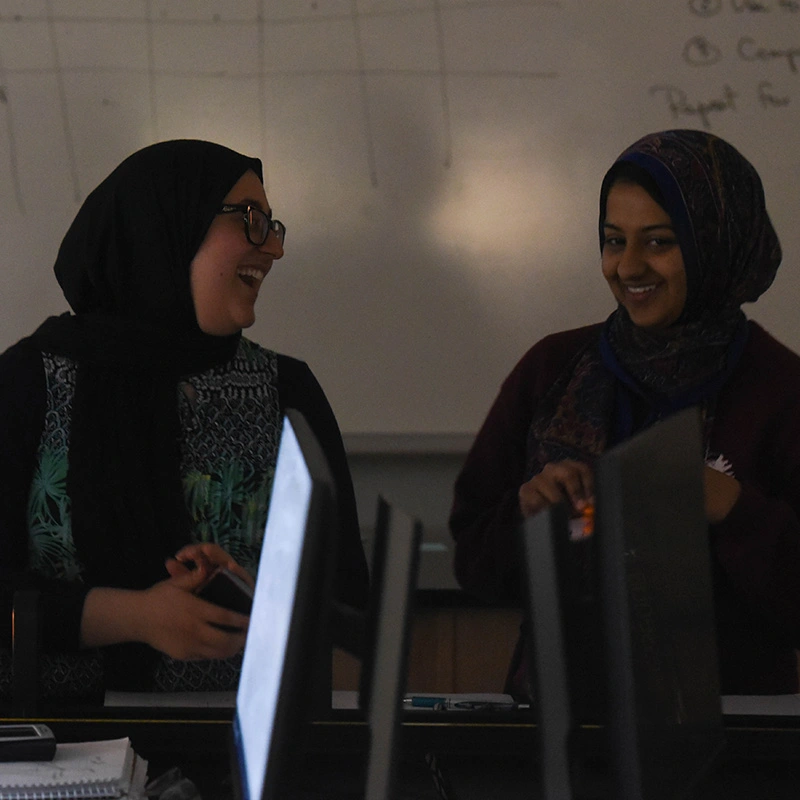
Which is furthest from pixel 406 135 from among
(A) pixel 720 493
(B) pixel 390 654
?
(B) pixel 390 654

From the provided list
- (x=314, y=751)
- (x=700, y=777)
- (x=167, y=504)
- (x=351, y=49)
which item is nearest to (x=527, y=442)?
(x=167, y=504)

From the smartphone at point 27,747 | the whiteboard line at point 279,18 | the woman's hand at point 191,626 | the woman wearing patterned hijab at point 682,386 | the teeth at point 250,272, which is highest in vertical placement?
the whiteboard line at point 279,18

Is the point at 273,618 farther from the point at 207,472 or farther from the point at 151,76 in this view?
the point at 151,76

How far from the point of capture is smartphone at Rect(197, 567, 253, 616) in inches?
47.4

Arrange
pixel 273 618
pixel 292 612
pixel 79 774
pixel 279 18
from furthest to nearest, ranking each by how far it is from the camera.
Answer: pixel 279 18 < pixel 79 774 < pixel 273 618 < pixel 292 612

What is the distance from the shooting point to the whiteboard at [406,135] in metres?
2.19

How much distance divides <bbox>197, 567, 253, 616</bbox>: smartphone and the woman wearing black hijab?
0.14 metres

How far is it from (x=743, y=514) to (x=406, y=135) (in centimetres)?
113

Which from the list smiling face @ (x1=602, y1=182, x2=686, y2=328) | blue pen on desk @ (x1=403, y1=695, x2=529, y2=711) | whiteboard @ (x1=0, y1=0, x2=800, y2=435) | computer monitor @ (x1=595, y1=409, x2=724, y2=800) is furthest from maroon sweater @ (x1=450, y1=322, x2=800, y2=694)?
whiteboard @ (x1=0, y1=0, x2=800, y2=435)

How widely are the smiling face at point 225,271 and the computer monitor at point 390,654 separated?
40.4 inches

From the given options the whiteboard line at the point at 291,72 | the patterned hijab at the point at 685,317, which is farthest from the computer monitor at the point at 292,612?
the whiteboard line at the point at 291,72

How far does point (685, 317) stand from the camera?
1580 millimetres

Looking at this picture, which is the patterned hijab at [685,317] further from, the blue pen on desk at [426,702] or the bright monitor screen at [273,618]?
the bright monitor screen at [273,618]

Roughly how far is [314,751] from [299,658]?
0.54 meters
